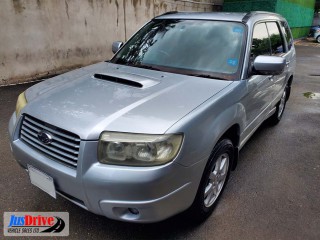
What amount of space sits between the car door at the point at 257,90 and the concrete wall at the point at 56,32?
518cm

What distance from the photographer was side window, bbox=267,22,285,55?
3797 mm

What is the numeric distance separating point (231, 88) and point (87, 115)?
1.25 m

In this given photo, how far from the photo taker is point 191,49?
2.99m

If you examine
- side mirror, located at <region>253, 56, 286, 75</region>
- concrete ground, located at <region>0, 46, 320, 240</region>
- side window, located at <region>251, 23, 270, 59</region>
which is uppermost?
side window, located at <region>251, 23, 270, 59</region>

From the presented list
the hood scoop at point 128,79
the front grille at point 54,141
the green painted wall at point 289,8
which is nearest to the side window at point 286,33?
the hood scoop at point 128,79

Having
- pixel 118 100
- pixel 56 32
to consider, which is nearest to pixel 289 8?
pixel 56 32

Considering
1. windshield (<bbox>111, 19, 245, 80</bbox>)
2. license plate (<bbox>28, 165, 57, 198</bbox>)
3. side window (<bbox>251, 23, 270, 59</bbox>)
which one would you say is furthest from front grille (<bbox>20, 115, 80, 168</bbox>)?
side window (<bbox>251, 23, 270, 59</bbox>)

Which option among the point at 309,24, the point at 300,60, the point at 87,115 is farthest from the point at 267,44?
the point at 309,24

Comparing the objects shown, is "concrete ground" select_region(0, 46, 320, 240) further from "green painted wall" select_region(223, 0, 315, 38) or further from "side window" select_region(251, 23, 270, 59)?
"green painted wall" select_region(223, 0, 315, 38)

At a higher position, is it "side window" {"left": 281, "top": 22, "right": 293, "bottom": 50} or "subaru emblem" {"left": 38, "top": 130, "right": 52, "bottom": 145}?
"side window" {"left": 281, "top": 22, "right": 293, "bottom": 50}

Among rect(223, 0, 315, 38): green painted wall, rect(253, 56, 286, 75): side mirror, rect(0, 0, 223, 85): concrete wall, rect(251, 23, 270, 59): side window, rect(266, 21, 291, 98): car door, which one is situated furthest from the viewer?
rect(223, 0, 315, 38): green painted wall

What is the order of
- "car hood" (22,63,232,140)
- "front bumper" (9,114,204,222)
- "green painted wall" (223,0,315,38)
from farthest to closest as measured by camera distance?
"green painted wall" (223,0,315,38) < "car hood" (22,63,232,140) < "front bumper" (9,114,204,222)

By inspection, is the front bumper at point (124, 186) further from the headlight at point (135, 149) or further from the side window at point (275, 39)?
the side window at point (275, 39)

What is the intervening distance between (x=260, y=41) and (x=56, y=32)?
5.41 m
